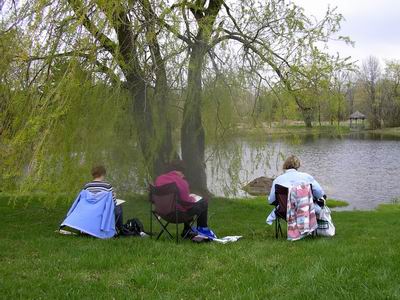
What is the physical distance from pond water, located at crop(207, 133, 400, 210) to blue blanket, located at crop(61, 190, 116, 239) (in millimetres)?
3269

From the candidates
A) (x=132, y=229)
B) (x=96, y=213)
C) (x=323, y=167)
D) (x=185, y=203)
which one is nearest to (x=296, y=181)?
(x=185, y=203)

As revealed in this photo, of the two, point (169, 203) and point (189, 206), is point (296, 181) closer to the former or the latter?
point (189, 206)

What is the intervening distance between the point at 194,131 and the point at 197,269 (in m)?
4.81

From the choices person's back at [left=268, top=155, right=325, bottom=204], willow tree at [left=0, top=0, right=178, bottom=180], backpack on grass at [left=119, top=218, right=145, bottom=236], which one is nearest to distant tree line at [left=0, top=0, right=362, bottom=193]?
willow tree at [left=0, top=0, right=178, bottom=180]

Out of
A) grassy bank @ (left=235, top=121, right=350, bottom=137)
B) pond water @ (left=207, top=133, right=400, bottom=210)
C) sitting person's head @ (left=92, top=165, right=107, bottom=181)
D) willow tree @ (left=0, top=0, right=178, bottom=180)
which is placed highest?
willow tree @ (left=0, top=0, right=178, bottom=180)

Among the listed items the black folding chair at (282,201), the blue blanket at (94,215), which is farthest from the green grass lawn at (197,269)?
the black folding chair at (282,201)

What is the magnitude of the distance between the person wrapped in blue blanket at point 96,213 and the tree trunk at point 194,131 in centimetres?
229

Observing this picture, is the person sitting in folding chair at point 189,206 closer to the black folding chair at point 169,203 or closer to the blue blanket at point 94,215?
the black folding chair at point 169,203

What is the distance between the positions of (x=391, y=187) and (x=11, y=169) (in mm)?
14266

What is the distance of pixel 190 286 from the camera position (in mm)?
→ 3801

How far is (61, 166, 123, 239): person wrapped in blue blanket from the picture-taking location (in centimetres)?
624

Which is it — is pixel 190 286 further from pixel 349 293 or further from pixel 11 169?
pixel 11 169

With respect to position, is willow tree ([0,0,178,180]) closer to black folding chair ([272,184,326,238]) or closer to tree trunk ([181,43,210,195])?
tree trunk ([181,43,210,195])

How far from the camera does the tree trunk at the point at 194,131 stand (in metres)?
7.84
